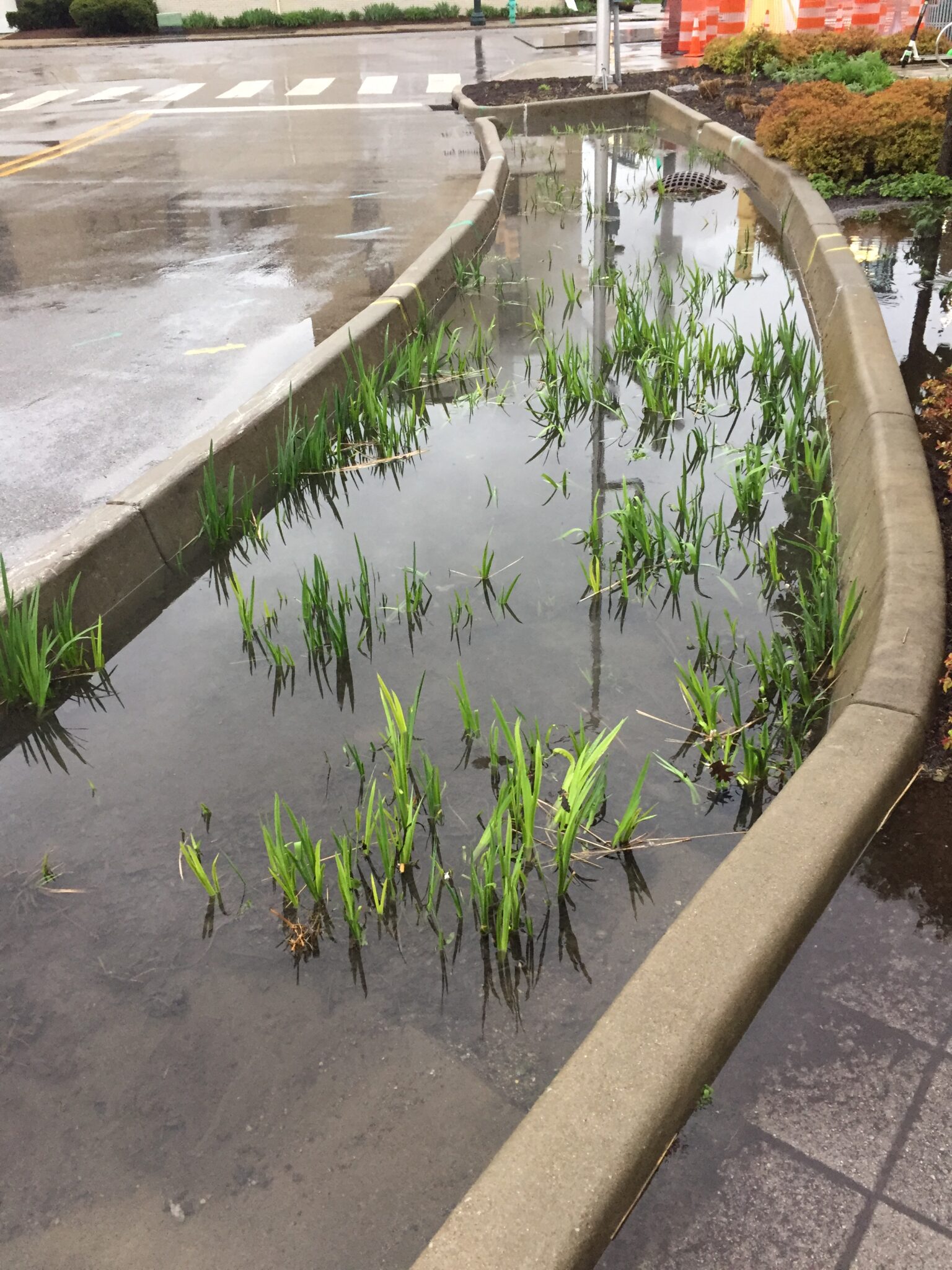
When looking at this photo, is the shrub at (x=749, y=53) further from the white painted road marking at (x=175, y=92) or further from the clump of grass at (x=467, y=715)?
the clump of grass at (x=467, y=715)

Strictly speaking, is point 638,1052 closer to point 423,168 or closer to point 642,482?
point 642,482

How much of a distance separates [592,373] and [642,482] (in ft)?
4.41

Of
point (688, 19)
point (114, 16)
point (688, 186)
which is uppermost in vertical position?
point (114, 16)

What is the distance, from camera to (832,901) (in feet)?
8.39

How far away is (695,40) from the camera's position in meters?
19.3

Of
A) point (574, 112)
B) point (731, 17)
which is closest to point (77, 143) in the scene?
point (574, 112)

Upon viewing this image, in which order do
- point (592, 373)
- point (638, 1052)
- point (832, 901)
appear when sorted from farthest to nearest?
point (592, 373) < point (832, 901) < point (638, 1052)

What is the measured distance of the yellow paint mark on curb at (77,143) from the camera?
13.0 m

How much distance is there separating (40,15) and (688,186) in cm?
3008

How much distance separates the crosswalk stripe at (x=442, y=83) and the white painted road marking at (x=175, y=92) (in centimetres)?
446

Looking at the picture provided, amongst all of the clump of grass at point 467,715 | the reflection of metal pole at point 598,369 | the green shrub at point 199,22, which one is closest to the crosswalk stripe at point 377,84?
the reflection of metal pole at point 598,369

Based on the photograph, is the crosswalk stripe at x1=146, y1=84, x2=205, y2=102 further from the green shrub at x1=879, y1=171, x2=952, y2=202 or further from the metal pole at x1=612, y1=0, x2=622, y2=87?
the green shrub at x1=879, y1=171, x2=952, y2=202

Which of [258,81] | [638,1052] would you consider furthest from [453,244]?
[258,81]

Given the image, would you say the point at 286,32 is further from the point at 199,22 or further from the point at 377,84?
the point at 377,84
